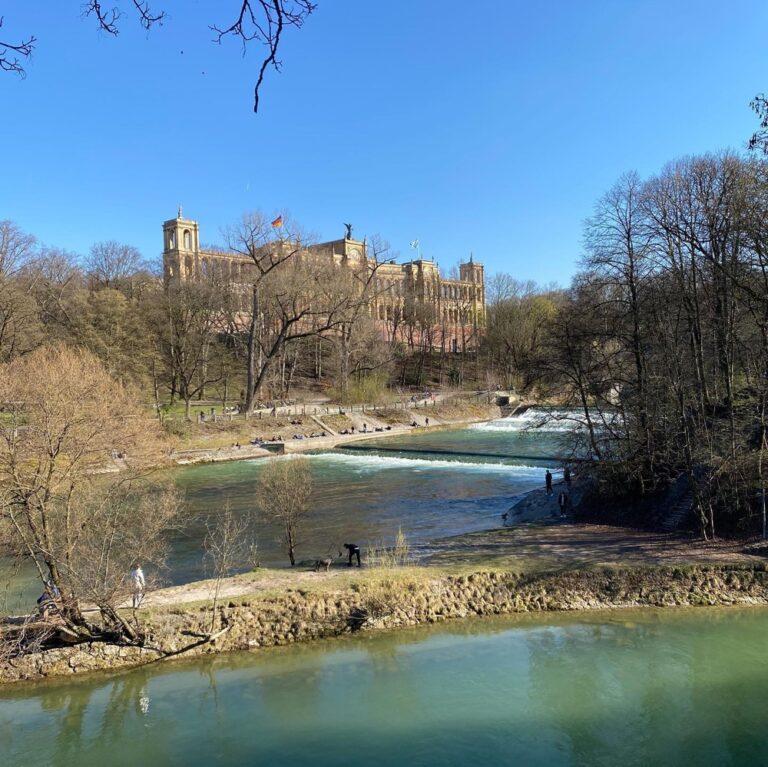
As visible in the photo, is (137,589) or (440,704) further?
(137,589)

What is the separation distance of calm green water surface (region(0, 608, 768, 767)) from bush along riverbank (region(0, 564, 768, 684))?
1.43 ft

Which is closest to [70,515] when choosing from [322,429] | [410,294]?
[322,429]

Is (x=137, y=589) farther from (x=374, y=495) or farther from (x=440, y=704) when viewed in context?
(x=374, y=495)

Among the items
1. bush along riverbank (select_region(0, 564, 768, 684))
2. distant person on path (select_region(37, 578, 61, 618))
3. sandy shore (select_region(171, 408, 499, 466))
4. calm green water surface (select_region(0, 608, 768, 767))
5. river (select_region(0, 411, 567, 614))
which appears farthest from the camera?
sandy shore (select_region(171, 408, 499, 466))

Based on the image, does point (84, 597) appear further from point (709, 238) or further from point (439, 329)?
point (439, 329)

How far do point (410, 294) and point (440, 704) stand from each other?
7558cm

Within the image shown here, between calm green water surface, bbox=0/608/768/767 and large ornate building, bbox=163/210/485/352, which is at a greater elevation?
large ornate building, bbox=163/210/485/352

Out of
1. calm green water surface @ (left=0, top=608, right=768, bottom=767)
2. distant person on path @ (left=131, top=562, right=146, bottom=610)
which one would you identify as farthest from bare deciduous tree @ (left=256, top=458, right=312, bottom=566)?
calm green water surface @ (left=0, top=608, right=768, bottom=767)

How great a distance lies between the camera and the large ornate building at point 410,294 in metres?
80.8

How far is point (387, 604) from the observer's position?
1536 cm

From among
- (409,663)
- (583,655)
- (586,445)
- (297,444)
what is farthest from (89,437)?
(297,444)

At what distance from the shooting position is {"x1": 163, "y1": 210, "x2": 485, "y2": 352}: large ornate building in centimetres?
8081

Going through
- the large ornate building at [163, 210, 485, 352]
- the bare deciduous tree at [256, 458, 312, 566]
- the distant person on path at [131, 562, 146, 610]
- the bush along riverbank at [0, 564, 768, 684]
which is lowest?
the bush along riverbank at [0, 564, 768, 684]

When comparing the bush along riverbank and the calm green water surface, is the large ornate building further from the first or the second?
the calm green water surface
